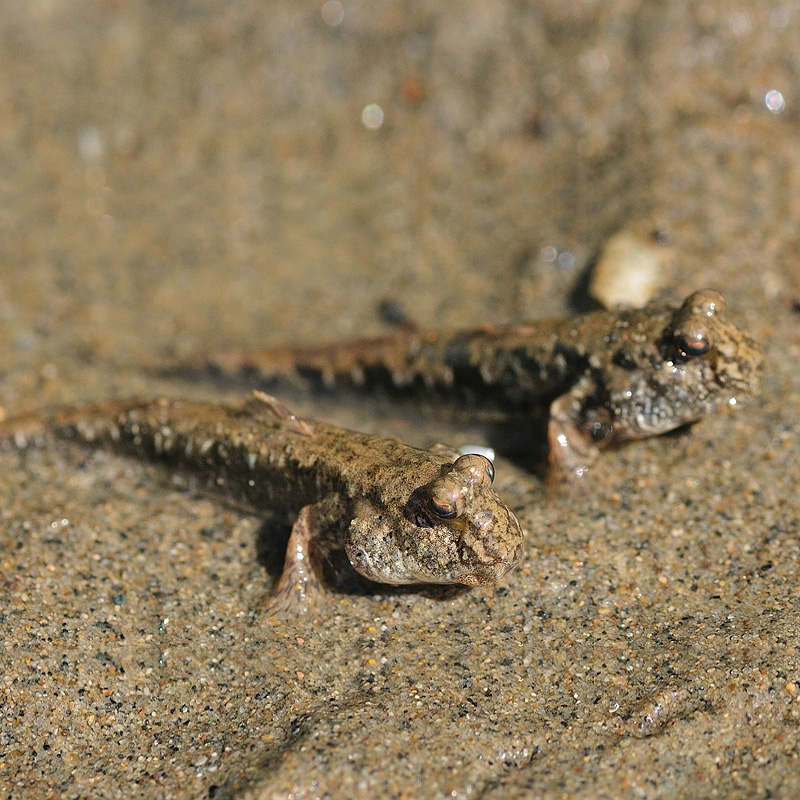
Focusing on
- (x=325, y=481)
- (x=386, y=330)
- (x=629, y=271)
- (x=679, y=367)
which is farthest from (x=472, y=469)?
(x=386, y=330)

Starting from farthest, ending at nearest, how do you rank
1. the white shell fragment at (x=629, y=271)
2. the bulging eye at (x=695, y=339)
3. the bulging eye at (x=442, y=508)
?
1. the white shell fragment at (x=629, y=271)
2. the bulging eye at (x=695, y=339)
3. the bulging eye at (x=442, y=508)

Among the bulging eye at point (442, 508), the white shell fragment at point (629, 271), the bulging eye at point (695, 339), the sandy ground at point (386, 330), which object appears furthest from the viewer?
the white shell fragment at point (629, 271)

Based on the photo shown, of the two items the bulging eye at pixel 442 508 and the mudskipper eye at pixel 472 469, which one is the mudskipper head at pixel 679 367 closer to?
the mudskipper eye at pixel 472 469

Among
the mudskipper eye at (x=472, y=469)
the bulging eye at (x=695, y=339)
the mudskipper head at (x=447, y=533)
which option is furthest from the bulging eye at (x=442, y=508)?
the bulging eye at (x=695, y=339)

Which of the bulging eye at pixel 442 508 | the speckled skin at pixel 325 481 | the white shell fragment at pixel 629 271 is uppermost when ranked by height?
the white shell fragment at pixel 629 271

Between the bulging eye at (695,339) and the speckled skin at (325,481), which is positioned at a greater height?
the bulging eye at (695,339)

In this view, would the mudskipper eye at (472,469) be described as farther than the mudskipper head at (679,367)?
No

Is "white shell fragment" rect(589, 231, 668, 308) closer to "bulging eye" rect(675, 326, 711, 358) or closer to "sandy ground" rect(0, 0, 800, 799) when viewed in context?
"sandy ground" rect(0, 0, 800, 799)

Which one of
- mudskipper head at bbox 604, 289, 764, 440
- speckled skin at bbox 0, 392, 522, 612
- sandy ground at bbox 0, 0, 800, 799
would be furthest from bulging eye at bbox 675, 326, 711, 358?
speckled skin at bbox 0, 392, 522, 612
